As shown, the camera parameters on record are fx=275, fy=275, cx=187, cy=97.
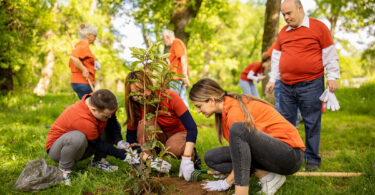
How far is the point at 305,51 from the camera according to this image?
9.58 feet

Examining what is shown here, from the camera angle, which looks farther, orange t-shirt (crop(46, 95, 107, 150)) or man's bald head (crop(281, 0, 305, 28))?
man's bald head (crop(281, 0, 305, 28))

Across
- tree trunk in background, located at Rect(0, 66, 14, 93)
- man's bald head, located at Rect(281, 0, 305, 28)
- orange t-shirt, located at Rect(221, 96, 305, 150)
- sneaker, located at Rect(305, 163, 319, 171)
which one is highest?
man's bald head, located at Rect(281, 0, 305, 28)

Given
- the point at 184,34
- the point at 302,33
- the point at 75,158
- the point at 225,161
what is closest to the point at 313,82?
the point at 302,33

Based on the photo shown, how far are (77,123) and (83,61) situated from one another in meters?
1.79

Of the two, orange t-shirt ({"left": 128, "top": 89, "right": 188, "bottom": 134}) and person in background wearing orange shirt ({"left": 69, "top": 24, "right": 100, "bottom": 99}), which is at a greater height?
person in background wearing orange shirt ({"left": 69, "top": 24, "right": 100, "bottom": 99})

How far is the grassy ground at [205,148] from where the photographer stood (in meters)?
2.42

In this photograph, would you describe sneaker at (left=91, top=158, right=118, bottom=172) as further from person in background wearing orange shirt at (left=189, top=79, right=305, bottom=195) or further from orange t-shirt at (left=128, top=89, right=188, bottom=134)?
person in background wearing orange shirt at (left=189, top=79, right=305, bottom=195)

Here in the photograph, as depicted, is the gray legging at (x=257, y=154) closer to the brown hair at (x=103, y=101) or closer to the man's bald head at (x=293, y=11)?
the brown hair at (x=103, y=101)

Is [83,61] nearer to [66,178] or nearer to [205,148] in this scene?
[66,178]

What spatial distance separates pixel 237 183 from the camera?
2.02 metres

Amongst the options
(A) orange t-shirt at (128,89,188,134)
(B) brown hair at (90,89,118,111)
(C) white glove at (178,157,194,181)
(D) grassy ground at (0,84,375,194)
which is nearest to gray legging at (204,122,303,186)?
(D) grassy ground at (0,84,375,194)

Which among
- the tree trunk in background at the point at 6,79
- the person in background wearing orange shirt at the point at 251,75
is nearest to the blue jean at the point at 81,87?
the person in background wearing orange shirt at the point at 251,75

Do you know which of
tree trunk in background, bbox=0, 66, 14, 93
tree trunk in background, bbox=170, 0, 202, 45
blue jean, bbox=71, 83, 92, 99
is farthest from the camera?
tree trunk in background, bbox=170, 0, 202, 45

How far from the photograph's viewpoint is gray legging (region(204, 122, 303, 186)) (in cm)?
201
